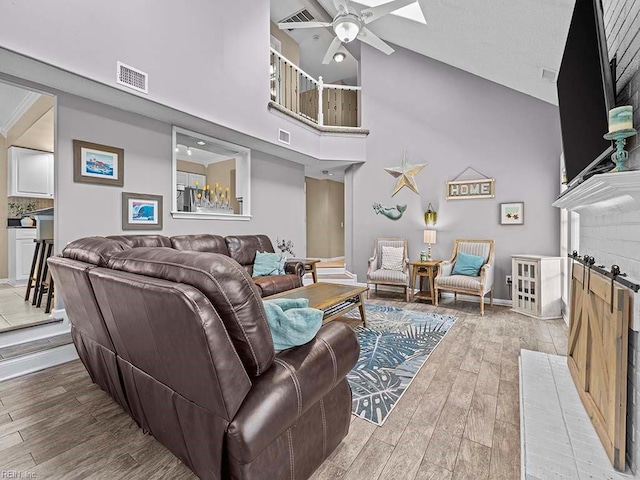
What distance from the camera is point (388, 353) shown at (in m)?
2.78

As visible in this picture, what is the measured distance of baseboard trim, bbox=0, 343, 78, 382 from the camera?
2.33 meters

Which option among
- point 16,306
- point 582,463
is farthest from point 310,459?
point 16,306

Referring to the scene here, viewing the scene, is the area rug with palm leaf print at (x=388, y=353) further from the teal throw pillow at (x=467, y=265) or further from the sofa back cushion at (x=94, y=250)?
the sofa back cushion at (x=94, y=250)

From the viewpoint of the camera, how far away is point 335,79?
26.1 ft

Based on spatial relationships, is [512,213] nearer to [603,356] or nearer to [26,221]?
[603,356]

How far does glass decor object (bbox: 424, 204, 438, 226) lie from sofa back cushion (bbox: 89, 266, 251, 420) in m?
4.72

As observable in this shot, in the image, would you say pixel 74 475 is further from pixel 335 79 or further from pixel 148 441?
pixel 335 79

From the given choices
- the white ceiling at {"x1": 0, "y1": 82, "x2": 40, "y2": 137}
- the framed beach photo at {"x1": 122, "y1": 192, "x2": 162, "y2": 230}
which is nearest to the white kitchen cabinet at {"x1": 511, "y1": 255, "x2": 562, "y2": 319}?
the framed beach photo at {"x1": 122, "y1": 192, "x2": 162, "y2": 230}

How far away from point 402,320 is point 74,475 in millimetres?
3167

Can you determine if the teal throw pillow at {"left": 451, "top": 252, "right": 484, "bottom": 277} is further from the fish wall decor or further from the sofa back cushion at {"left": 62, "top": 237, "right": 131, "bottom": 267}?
the sofa back cushion at {"left": 62, "top": 237, "right": 131, "bottom": 267}

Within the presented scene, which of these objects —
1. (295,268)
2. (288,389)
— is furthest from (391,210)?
(288,389)

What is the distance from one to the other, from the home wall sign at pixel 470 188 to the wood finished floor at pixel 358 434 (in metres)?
2.98

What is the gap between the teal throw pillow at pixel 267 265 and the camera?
4316 millimetres

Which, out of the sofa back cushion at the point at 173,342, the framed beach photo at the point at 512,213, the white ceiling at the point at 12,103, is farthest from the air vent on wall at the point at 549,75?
the white ceiling at the point at 12,103
